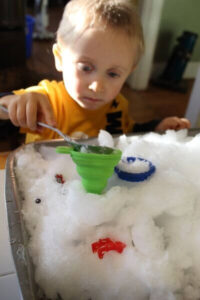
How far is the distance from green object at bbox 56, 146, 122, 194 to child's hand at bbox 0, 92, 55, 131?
0.12m

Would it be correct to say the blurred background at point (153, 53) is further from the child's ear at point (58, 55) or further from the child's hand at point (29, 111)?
the child's hand at point (29, 111)

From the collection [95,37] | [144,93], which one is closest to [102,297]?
[95,37]

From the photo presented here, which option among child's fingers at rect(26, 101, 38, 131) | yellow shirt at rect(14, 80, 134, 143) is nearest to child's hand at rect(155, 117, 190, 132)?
yellow shirt at rect(14, 80, 134, 143)

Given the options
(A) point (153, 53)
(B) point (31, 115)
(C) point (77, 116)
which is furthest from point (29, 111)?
(A) point (153, 53)

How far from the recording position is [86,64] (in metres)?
0.58

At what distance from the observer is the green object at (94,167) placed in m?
0.34

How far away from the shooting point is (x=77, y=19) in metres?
0.59

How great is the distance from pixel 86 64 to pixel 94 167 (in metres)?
0.30

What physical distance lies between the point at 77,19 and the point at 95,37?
0.07 metres

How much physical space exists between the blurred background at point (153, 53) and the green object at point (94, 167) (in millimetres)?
999

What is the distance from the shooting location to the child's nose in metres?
0.59

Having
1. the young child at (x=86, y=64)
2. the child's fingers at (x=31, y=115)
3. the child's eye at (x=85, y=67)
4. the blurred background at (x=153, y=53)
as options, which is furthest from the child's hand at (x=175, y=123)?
the blurred background at (x=153, y=53)

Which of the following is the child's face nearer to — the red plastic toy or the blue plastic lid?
the blue plastic lid

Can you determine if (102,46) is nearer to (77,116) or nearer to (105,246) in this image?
(77,116)
